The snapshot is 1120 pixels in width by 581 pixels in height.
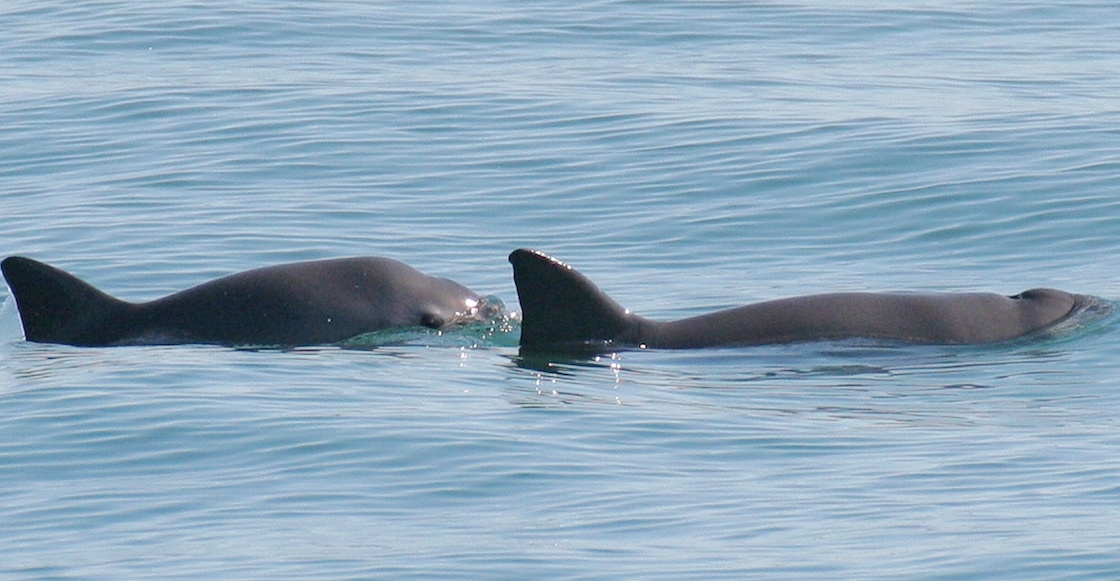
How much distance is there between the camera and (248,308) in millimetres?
15055

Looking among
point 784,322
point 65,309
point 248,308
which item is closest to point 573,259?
point 248,308

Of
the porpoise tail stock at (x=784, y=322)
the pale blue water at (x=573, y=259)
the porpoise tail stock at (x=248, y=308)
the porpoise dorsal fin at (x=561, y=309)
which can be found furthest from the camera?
the porpoise tail stock at (x=248, y=308)

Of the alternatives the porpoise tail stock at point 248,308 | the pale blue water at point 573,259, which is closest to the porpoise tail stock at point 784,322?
the pale blue water at point 573,259

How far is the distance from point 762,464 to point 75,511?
330cm

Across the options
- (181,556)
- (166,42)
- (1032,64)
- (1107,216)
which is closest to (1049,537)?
(181,556)

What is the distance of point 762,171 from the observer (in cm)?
2280

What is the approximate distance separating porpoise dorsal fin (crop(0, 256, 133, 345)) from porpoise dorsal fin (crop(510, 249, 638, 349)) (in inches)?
110

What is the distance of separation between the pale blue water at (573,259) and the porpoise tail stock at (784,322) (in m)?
0.23

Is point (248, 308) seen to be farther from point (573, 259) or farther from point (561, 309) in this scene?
point (573, 259)

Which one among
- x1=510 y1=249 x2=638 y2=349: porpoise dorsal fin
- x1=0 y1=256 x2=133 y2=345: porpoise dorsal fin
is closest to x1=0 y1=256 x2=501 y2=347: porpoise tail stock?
x1=0 y1=256 x2=133 y2=345: porpoise dorsal fin

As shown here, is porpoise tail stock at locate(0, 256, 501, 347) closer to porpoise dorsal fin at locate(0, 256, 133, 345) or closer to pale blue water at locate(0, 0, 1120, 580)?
porpoise dorsal fin at locate(0, 256, 133, 345)

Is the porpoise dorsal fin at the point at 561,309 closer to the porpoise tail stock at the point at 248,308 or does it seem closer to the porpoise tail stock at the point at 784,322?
the porpoise tail stock at the point at 784,322

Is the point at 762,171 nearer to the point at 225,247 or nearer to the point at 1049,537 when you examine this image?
the point at 225,247

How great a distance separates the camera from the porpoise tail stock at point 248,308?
49.2ft
